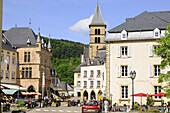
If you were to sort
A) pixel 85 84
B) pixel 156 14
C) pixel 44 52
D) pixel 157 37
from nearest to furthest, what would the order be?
1. pixel 157 37
2. pixel 156 14
3. pixel 44 52
4. pixel 85 84

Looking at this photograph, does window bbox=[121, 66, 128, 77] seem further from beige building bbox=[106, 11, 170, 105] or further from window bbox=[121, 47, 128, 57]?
window bbox=[121, 47, 128, 57]

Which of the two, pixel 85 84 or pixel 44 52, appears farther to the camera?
pixel 85 84

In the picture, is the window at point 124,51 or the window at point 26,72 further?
the window at point 26,72

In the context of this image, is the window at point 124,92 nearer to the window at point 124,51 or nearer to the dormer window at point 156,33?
the window at point 124,51

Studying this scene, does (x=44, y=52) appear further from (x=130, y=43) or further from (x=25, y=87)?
(x=130, y=43)

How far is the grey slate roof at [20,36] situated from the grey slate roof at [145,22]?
23792mm

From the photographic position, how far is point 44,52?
67.9 meters

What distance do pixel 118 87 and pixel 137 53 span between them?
5416mm

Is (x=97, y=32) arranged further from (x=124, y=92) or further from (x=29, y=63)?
(x=124, y=92)

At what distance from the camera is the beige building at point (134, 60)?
42844mm

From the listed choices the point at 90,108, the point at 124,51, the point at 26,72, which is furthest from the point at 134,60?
the point at 26,72

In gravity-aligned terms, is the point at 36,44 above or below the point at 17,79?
above

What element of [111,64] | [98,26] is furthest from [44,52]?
[98,26]

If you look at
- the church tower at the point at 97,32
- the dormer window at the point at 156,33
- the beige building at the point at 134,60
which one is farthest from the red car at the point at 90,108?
the church tower at the point at 97,32
